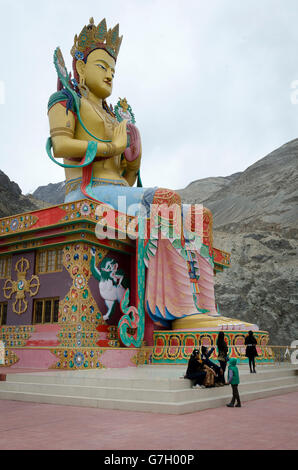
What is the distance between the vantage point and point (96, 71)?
15.0 m

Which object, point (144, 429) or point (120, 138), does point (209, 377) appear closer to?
point (144, 429)

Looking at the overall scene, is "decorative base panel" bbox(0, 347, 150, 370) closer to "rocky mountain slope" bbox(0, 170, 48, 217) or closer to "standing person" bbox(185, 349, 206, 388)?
"standing person" bbox(185, 349, 206, 388)

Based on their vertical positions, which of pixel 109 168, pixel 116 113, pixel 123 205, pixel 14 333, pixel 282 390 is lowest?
pixel 282 390

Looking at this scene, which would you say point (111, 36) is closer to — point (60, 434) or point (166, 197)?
point (166, 197)

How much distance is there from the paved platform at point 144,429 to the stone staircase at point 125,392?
7.5 inches

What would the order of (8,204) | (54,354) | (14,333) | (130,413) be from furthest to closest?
(8,204)
(14,333)
(54,354)
(130,413)

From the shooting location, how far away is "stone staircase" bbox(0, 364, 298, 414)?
6613mm

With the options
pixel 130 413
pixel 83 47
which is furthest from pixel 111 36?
pixel 130 413

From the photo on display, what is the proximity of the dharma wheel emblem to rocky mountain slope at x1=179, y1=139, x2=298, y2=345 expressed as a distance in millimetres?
22676

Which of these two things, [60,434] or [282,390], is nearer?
[60,434]

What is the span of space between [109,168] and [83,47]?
4127mm

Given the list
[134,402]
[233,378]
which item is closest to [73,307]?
[134,402]

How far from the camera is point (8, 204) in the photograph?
40.5 meters

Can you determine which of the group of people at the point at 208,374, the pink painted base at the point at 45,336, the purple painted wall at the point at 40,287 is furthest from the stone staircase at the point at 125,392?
the purple painted wall at the point at 40,287
